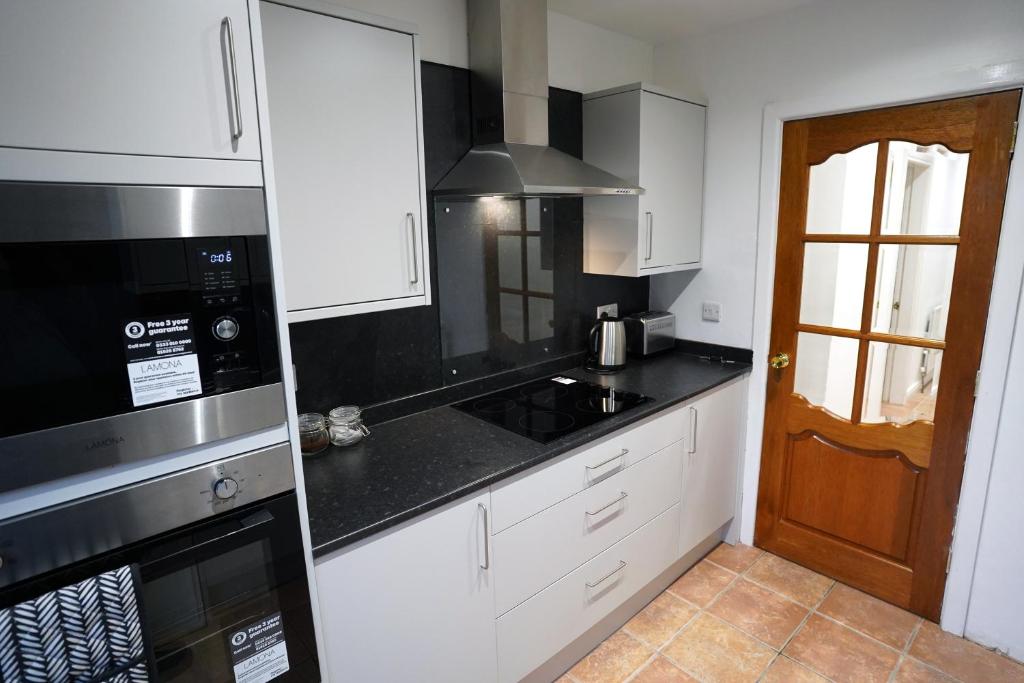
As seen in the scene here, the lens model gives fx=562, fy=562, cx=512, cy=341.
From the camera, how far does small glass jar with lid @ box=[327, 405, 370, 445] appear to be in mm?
1761

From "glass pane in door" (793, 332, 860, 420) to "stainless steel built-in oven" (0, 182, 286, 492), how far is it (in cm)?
220

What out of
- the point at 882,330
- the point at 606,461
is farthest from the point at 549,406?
the point at 882,330

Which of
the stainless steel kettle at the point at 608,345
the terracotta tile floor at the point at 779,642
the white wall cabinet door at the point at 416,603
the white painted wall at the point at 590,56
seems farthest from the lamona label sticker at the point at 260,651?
the white painted wall at the point at 590,56

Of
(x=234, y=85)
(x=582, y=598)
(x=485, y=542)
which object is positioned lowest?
(x=582, y=598)

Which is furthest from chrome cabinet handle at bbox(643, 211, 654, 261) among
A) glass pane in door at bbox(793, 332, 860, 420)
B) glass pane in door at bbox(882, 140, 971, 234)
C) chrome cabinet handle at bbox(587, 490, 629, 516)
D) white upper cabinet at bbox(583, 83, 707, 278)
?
chrome cabinet handle at bbox(587, 490, 629, 516)

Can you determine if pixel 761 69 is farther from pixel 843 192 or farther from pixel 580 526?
pixel 580 526

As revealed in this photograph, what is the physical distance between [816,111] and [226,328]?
7.47 ft

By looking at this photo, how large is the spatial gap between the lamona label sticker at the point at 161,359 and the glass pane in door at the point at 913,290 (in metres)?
2.33

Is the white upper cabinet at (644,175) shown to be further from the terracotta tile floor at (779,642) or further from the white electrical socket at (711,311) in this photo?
the terracotta tile floor at (779,642)

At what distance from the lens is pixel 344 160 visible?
149 centimetres

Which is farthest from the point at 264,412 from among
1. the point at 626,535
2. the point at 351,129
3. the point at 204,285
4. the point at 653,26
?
the point at 653,26

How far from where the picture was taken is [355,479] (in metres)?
1.56

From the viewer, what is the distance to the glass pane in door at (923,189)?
1.97 meters

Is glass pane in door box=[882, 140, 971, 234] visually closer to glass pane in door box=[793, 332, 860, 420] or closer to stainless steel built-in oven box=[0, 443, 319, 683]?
glass pane in door box=[793, 332, 860, 420]
